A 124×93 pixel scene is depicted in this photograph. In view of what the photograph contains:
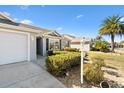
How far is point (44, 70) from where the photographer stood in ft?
28.3

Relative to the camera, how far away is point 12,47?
9.79 metres

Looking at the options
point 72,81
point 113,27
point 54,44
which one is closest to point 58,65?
point 72,81

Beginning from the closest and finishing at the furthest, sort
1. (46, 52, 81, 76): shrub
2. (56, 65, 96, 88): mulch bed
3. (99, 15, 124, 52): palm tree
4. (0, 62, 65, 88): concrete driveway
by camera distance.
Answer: (0, 62, 65, 88): concrete driveway → (56, 65, 96, 88): mulch bed → (46, 52, 81, 76): shrub → (99, 15, 124, 52): palm tree

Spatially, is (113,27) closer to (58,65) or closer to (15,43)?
(15,43)

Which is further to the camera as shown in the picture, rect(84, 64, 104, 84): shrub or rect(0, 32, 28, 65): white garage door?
rect(0, 32, 28, 65): white garage door

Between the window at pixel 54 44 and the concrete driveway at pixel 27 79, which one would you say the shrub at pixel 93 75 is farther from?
the window at pixel 54 44

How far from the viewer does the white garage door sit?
9.16 meters

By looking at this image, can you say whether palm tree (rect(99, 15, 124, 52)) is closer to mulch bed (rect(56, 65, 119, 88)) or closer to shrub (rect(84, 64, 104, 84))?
mulch bed (rect(56, 65, 119, 88))

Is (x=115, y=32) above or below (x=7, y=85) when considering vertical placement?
above

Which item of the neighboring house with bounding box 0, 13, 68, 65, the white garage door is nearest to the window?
the neighboring house with bounding box 0, 13, 68, 65

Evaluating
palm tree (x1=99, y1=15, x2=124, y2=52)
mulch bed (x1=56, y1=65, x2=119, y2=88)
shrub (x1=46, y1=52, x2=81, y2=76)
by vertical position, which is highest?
→ palm tree (x1=99, y1=15, x2=124, y2=52)

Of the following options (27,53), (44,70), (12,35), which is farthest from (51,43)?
(44,70)
